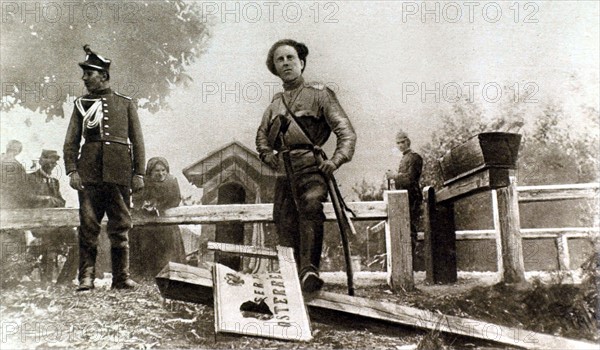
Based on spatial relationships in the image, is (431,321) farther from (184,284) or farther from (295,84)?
(295,84)

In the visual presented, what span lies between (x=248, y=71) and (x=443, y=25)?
144 cm

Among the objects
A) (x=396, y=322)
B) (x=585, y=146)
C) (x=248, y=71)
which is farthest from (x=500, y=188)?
(x=248, y=71)

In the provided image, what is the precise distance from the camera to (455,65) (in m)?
4.68

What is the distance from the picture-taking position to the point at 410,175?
177 inches

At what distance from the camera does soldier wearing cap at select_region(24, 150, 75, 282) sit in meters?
4.39

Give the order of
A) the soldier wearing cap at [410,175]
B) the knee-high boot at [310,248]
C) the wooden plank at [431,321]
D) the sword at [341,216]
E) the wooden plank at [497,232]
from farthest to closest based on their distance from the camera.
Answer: the soldier wearing cap at [410,175]
the wooden plank at [497,232]
the sword at [341,216]
the knee-high boot at [310,248]
the wooden plank at [431,321]

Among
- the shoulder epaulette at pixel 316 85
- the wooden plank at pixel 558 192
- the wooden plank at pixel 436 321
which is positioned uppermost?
the shoulder epaulette at pixel 316 85

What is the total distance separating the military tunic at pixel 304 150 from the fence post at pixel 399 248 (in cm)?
46

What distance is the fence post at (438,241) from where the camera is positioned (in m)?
4.34

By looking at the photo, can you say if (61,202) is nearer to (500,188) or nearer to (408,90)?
(408,90)

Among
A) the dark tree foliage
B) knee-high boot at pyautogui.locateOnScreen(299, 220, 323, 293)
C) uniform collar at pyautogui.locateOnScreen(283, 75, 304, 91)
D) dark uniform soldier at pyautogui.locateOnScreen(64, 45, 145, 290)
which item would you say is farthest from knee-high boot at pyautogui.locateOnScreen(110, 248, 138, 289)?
uniform collar at pyautogui.locateOnScreen(283, 75, 304, 91)

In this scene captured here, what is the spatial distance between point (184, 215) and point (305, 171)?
2.88ft

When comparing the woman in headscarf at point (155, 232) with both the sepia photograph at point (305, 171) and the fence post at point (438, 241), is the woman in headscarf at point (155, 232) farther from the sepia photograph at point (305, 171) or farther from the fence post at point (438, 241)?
the fence post at point (438, 241)

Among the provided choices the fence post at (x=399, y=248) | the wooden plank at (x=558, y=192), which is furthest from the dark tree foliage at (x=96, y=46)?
the wooden plank at (x=558, y=192)
